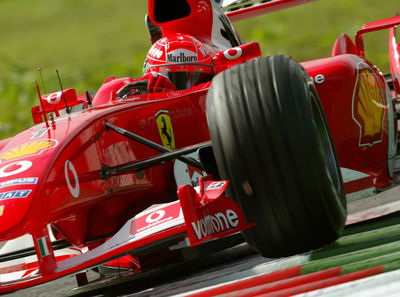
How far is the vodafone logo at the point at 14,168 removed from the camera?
408cm

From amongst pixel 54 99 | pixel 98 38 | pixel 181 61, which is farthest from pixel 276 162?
pixel 98 38

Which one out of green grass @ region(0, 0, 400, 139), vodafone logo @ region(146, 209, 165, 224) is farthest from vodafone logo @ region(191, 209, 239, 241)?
green grass @ region(0, 0, 400, 139)

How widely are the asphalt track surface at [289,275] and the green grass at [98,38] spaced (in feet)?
31.3

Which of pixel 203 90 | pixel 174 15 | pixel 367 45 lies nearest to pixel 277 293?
pixel 203 90

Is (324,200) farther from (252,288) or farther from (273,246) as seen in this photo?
(252,288)

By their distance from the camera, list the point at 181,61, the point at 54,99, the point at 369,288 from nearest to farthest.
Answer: the point at 369,288, the point at 181,61, the point at 54,99

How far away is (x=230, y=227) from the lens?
3879mm

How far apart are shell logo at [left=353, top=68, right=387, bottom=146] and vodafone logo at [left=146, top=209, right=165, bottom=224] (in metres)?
1.61

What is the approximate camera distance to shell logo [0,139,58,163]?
167 inches

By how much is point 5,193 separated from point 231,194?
1.02 meters

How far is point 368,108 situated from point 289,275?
78.4 inches

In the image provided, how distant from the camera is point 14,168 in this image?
4113mm

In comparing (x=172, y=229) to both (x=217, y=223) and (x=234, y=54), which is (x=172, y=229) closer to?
(x=217, y=223)

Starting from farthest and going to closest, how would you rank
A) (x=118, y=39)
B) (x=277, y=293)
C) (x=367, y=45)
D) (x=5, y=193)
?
(x=118, y=39)
(x=367, y=45)
(x=5, y=193)
(x=277, y=293)
